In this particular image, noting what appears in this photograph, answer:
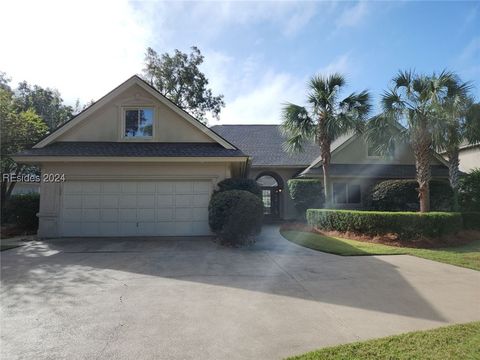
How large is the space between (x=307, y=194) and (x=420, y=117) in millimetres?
6816

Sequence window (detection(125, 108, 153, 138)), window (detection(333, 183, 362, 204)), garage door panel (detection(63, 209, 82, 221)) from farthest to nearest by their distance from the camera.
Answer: window (detection(333, 183, 362, 204)) < window (detection(125, 108, 153, 138)) < garage door panel (detection(63, 209, 82, 221))

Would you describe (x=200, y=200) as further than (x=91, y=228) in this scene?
Yes

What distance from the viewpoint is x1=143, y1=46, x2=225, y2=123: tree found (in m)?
30.2

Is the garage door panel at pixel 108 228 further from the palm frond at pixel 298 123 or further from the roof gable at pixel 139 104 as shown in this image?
the palm frond at pixel 298 123

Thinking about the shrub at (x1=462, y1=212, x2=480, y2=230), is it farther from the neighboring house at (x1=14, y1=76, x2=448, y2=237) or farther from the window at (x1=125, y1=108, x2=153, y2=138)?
the window at (x1=125, y1=108, x2=153, y2=138)

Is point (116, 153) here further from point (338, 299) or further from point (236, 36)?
point (338, 299)

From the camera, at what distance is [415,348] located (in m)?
3.93

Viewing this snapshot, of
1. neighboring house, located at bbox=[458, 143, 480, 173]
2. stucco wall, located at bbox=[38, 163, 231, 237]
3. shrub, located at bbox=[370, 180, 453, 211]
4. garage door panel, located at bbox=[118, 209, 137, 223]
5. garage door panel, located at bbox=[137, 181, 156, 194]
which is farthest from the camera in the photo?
neighboring house, located at bbox=[458, 143, 480, 173]

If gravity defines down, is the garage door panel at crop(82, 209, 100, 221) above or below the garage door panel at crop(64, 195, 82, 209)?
below

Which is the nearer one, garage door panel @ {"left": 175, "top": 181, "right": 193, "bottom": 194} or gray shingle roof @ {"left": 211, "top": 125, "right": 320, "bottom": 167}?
garage door panel @ {"left": 175, "top": 181, "right": 193, "bottom": 194}

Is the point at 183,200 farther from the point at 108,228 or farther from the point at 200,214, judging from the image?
the point at 108,228

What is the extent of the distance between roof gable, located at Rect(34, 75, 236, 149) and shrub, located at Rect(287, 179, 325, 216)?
238 inches

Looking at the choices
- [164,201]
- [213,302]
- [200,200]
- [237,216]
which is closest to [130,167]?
[164,201]

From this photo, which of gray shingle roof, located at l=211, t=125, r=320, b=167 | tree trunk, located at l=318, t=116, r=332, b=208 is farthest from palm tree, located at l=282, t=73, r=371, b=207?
gray shingle roof, located at l=211, t=125, r=320, b=167
